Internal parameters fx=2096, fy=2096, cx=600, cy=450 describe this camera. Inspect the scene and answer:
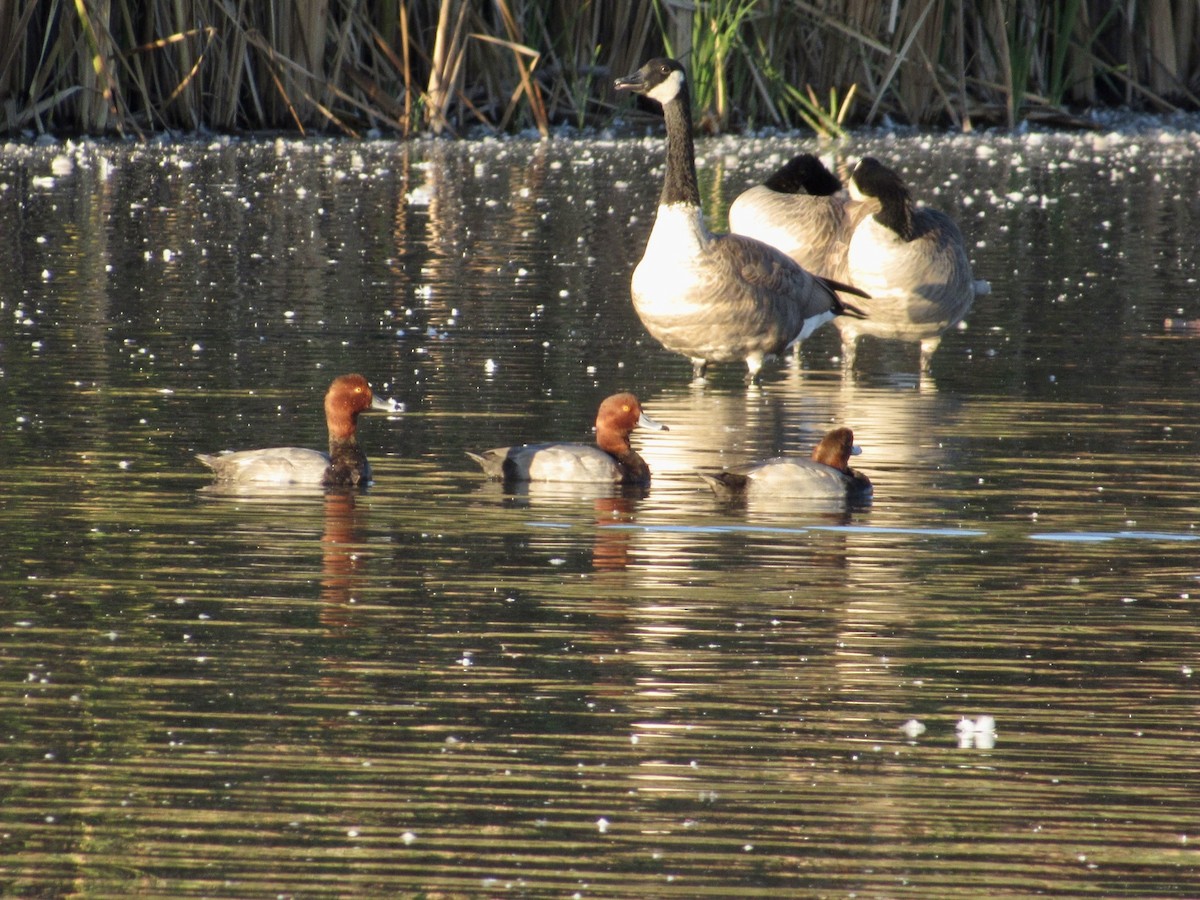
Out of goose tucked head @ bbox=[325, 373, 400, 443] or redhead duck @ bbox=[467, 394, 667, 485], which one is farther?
goose tucked head @ bbox=[325, 373, 400, 443]

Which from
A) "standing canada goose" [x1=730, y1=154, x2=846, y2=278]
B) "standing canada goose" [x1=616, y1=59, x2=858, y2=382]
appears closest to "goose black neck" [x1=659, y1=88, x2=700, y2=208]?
"standing canada goose" [x1=616, y1=59, x2=858, y2=382]

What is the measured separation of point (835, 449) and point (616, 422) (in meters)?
0.92

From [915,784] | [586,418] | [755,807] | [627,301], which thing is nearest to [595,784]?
[755,807]

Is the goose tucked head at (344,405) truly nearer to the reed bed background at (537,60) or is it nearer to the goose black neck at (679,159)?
the goose black neck at (679,159)

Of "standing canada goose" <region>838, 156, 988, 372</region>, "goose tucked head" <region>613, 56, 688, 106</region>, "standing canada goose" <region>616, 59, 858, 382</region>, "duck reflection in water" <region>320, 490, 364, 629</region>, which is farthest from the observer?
"goose tucked head" <region>613, 56, 688, 106</region>

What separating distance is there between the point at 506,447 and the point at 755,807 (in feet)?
13.9

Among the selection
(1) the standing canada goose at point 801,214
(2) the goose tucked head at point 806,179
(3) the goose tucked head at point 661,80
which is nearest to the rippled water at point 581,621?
(1) the standing canada goose at point 801,214

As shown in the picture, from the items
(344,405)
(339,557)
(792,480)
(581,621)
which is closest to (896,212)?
(792,480)

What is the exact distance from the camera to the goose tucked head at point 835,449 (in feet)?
27.2

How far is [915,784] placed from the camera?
4.63m

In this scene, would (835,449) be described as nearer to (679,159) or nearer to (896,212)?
(679,159)

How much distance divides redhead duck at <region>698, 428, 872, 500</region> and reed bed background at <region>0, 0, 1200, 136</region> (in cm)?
1754

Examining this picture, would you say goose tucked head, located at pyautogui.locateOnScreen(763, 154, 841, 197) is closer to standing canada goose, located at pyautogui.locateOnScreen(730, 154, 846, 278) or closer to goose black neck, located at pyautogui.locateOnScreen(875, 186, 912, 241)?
standing canada goose, located at pyautogui.locateOnScreen(730, 154, 846, 278)

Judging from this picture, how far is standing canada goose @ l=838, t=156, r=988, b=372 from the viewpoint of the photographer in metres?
11.8
